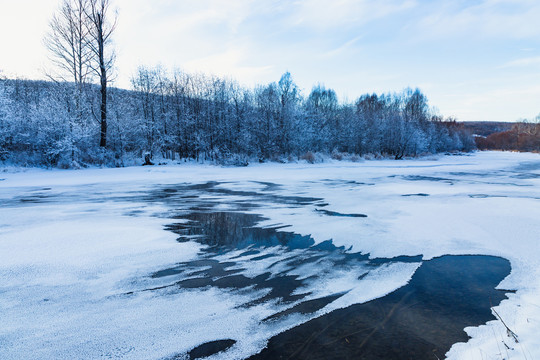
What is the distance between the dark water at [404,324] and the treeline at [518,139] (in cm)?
9714

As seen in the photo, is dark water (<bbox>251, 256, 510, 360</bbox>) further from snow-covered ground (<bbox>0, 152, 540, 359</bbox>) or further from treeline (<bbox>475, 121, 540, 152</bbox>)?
treeline (<bbox>475, 121, 540, 152</bbox>)

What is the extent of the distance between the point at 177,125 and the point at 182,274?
→ 27024 millimetres

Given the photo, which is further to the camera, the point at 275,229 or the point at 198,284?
the point at 275,229

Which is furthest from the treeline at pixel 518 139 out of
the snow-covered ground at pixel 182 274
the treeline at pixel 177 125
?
the snow-covered ground at pixel 182 274

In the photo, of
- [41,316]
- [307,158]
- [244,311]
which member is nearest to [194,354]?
[244,311]

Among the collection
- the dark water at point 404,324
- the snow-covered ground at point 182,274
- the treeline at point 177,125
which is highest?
the treeline at point 177,125

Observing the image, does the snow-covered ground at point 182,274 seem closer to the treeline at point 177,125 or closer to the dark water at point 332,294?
the dark water at point 332,294

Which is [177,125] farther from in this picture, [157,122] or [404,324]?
[404,324]

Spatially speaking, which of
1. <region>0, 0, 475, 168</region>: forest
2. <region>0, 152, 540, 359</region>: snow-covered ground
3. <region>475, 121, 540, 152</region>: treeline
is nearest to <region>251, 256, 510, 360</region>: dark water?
<region>0, 152, 540, 359</region>: snow-covered ground

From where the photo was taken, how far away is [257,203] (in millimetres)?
8312

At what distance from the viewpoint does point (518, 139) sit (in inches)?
3627

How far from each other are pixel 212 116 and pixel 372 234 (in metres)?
27.4

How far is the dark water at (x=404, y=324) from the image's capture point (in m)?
2.26

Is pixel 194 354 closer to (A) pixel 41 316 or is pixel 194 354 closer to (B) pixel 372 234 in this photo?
(A) pixel 41 316
